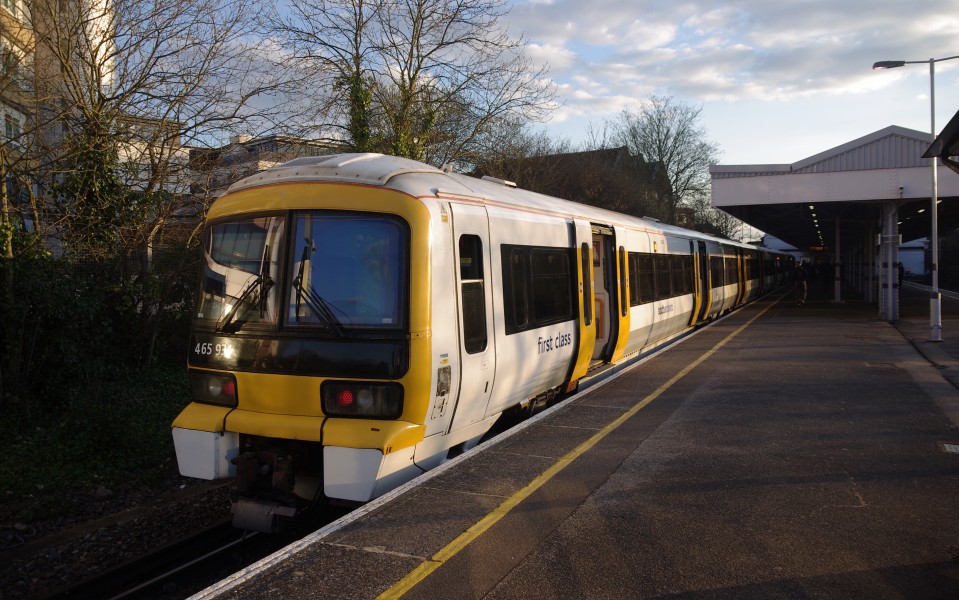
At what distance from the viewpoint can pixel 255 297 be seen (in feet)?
18.3

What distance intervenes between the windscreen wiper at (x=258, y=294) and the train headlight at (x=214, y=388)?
0.40m

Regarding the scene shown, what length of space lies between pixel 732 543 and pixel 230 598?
9.68 feet

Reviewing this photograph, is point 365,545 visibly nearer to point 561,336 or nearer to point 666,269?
point 561,336

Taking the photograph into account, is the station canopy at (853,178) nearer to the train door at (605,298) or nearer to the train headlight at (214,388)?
the train door at (605,298)

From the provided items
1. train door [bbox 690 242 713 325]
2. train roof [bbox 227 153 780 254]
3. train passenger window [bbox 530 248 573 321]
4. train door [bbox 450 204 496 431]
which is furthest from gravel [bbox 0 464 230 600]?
train door [bbox 690 242 713 325]

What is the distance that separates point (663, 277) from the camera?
14.2m

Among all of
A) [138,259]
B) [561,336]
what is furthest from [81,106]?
[561,336]

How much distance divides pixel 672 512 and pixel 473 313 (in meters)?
2.31

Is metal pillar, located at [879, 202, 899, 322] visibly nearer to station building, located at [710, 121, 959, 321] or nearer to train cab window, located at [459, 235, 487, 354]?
station building, located at [710, 121, 959, 321]

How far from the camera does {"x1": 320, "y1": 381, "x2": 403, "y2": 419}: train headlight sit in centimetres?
519

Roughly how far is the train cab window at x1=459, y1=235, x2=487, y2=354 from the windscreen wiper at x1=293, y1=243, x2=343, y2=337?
3.75 feet

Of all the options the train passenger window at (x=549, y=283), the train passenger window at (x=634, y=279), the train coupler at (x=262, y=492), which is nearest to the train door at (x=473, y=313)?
the train passenger window at (x=549, y=283)

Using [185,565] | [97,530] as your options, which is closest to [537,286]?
[185,565]

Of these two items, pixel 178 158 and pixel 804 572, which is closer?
pixel 804 572
